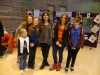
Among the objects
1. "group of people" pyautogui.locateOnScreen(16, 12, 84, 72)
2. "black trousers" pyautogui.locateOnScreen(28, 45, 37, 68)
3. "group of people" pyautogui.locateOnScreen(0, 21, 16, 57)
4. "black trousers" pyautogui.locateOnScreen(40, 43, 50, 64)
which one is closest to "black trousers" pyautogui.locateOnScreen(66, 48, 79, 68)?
"group of people" pyautogui.locateOnScreen(16, 12, 84, 72)

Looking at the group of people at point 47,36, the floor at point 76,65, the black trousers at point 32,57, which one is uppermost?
the group of people at point 47,36

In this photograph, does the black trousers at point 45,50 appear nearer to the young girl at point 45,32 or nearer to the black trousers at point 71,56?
the young girl at point 45,32

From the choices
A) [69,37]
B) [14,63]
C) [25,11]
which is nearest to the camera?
[69,37]

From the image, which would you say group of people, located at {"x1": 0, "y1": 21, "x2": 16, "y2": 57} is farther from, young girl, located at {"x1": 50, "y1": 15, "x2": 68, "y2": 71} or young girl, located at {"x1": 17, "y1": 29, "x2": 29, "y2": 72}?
young girl, located at {"x1": 50, "y1": 15, "x2": 68, "y2": 71}

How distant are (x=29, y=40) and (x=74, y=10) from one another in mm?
1796

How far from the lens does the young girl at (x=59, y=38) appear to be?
5.44m

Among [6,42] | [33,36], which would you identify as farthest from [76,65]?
[6,42]

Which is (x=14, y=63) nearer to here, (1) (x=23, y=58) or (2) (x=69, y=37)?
(1) (x=23, y=58)

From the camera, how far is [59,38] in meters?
5.53

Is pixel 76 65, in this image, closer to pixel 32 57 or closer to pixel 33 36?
pixel 32 57

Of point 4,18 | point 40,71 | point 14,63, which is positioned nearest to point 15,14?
point 4,18

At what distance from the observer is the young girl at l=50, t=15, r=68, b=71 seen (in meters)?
5.44

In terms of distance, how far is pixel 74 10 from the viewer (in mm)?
6832

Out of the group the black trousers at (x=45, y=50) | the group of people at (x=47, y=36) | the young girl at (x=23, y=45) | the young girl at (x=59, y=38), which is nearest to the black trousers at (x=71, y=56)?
the group of people at (x=47, y=36)
